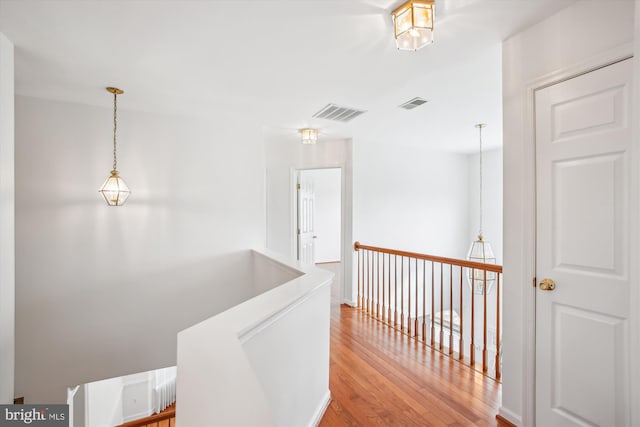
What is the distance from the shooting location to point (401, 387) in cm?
235

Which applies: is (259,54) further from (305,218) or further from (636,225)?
(305,218)

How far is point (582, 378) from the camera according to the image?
1.57 metres

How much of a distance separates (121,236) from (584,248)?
12.8 ft

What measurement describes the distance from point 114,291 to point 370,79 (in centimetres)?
334

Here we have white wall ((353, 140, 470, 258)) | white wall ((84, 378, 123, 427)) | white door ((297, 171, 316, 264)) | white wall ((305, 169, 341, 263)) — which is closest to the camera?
white wall ((84, 378, 123, 427))

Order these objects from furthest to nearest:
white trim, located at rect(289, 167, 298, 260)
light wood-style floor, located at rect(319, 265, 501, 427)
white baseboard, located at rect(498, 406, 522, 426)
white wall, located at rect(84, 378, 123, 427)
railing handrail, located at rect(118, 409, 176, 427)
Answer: white trim, located at rect(289, 167, 298, 260) < white wall, located at rect(84, 378, 123, 427) < railing handrail, located at rect(118, 409, 176, 427) < light wood-style floor, located at rect(319, 265, 501, 427) < white baseboard, located at rect(498, 406, 522, 426)

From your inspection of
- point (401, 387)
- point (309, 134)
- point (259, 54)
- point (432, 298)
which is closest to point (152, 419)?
point (401, 387)

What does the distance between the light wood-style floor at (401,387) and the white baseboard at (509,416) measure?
0.07m

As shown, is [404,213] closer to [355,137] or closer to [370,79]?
[355,137]

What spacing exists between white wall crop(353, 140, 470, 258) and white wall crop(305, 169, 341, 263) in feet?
10.9

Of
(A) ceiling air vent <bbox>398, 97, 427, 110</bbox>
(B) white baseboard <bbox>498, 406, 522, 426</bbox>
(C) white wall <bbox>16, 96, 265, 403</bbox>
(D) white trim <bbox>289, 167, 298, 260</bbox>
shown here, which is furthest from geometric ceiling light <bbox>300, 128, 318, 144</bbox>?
(B) white baseboard <bbox>498, 406, 522, 426</bbox>

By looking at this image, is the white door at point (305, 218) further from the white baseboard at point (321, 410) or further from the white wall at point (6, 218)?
the white wall at point (6, 218)

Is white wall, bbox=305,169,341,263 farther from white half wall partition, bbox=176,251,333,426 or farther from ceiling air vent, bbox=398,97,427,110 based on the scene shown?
A: white half wall partition, bbox=176,251,333,426

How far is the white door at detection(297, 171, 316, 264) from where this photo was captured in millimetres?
5129
